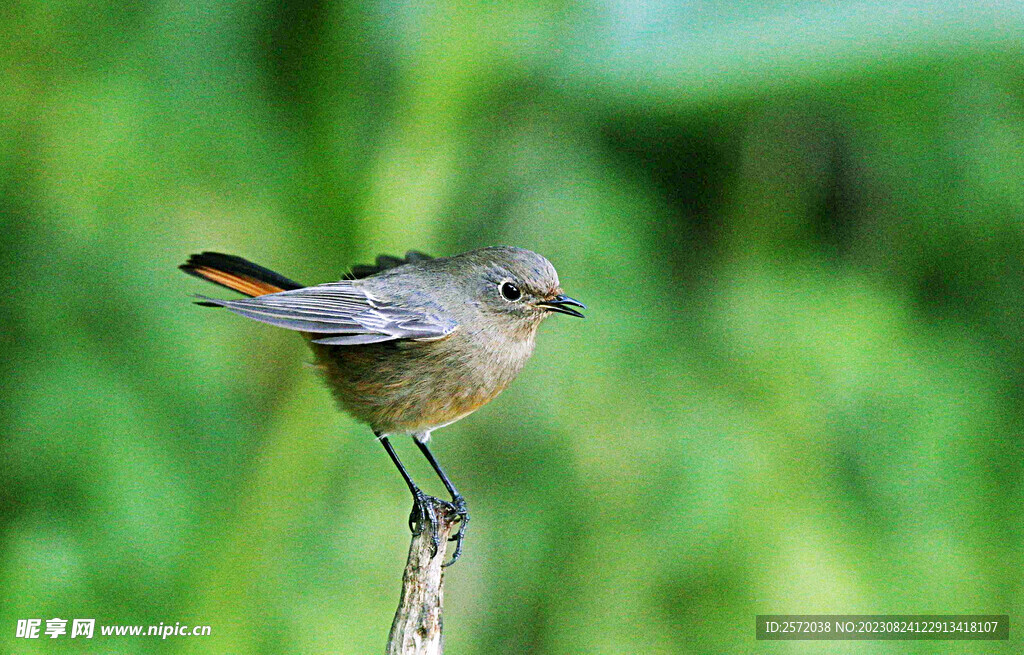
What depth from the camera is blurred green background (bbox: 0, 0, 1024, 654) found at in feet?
8.43

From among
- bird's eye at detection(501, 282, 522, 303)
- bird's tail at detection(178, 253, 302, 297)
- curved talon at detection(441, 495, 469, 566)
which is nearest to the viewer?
bird's tail at detection(178, 253, 302, 297)

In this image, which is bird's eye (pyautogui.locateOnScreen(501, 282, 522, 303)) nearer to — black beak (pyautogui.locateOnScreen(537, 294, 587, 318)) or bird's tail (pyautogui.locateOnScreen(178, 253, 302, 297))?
black beak (pyautogui.locateOnScreen(537, 294, 587, 318))

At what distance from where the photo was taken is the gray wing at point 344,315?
168cm

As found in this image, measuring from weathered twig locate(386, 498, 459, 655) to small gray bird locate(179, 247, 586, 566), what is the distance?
2.6 inches

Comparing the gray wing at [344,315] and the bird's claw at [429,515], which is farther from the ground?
the gray wing at [344,315]

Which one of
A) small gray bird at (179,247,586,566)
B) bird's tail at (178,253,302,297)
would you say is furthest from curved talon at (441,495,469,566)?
bird's tail at (178,253,302,297)

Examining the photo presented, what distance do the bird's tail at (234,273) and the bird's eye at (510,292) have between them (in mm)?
455

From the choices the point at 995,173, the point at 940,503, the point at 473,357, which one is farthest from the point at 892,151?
the point at 473,357

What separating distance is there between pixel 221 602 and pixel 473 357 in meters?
1.22

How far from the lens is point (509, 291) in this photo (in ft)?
6.47

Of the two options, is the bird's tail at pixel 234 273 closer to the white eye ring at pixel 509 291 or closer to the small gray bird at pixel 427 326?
the small gray bird at pixel 427 326

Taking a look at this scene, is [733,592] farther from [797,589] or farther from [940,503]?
[940,503]

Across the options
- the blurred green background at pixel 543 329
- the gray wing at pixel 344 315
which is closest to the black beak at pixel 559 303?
the gray wing at pixel 344 315

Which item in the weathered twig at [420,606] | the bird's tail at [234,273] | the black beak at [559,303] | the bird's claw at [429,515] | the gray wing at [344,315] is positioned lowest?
the weathered twig at [420,606]
